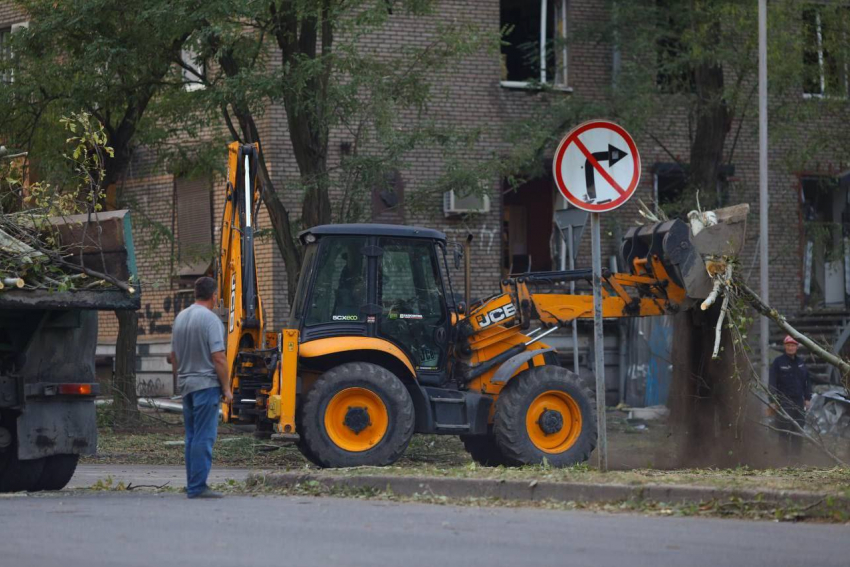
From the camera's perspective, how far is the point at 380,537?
838cm

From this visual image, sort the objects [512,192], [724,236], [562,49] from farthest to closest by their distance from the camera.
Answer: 1. [512,192]
2. [562,49]
3. [724,236]

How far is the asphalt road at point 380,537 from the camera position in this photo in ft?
25.0

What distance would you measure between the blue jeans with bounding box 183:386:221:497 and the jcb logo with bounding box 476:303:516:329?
4.21 metres

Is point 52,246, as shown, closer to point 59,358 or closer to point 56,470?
point 59,358

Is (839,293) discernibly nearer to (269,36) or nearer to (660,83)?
(660,83)

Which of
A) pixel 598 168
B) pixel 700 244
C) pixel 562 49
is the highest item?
pixel 562 49

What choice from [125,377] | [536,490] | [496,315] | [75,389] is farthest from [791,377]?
[75,389]

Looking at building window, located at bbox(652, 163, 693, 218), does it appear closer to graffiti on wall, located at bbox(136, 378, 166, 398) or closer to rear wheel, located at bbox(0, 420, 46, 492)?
graffiti on wall, located at bbox(136, 378, 166, 398)

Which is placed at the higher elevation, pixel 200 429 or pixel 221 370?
pixel 221 370

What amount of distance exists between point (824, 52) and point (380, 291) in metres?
12.2

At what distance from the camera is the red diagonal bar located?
10992 mm

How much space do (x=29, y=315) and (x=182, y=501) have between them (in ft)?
6.32

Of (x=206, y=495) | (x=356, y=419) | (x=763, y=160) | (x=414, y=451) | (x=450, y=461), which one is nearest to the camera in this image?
(x=206, y=495)

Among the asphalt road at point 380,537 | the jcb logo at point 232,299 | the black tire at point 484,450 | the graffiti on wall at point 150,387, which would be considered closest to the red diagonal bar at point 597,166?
the asphalt road at point 380,537
